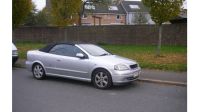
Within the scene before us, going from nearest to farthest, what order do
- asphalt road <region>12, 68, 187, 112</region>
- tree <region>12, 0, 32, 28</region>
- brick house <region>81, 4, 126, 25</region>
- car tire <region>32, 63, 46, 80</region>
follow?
1. asphalt road <region>12, 68, 187, 112</region>
2. car tire <region>32, 63, 46, 80</region>
3. tree <region>12, 0, 32, 28</region>
4. brick house <region>81, 4, 126, 25</region>

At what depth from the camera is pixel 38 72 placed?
32.8 ft

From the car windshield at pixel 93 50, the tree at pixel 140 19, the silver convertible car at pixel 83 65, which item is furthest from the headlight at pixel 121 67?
the tree at pixel 140 19

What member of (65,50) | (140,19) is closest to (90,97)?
(65,50)

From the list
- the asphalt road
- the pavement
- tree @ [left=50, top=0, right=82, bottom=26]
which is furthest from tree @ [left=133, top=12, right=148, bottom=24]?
the asphalt road

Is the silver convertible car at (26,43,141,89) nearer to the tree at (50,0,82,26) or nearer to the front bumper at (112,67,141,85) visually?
the front bumper at (112,67,141,85)

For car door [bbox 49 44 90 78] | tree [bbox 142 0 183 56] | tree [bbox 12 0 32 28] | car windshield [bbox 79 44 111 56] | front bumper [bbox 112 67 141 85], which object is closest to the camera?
front bumper [bbox 112 67 141 85]

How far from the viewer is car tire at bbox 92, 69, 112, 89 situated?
8.49 metres

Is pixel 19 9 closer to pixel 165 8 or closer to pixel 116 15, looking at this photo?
pixel 165 8

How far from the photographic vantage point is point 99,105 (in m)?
6.67

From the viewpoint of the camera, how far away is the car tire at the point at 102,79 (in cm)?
849

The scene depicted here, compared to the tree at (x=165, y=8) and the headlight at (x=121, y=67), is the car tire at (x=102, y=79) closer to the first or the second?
the headlight at (x=121, y=67)

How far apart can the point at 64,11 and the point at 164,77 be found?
985 centimetres
